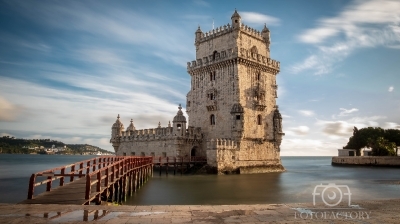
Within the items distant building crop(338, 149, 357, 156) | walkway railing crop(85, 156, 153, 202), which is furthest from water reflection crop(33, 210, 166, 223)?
distant building crop(338, 149, 357, 156)

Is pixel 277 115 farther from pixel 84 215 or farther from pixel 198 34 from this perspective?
pixel 84 215

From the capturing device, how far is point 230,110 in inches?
1478

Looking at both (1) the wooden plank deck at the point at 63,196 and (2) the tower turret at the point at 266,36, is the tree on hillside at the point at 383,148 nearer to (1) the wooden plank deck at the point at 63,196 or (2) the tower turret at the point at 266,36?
(2) the tower turret at the point at 266,36

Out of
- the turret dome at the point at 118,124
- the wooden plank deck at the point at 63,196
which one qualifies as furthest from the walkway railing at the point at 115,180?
the turret dome at the point at 118,124

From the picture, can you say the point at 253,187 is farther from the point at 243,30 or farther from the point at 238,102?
the point at 243,30

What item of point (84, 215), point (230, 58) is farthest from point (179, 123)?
point (84, 215)

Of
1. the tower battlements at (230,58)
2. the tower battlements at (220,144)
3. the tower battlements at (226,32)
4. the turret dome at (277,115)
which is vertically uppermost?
the tower battlements at (226,32)

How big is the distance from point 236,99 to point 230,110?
5.07 feet

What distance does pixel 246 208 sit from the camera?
10.8 meters

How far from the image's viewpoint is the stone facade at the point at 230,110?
3664 cm

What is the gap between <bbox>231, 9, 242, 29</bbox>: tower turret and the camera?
38719mm

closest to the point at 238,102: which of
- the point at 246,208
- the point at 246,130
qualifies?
the point at 246,130

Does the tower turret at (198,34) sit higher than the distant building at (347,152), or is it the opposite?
the tower turret at (198,34)

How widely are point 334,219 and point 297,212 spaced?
1221 millimetres
